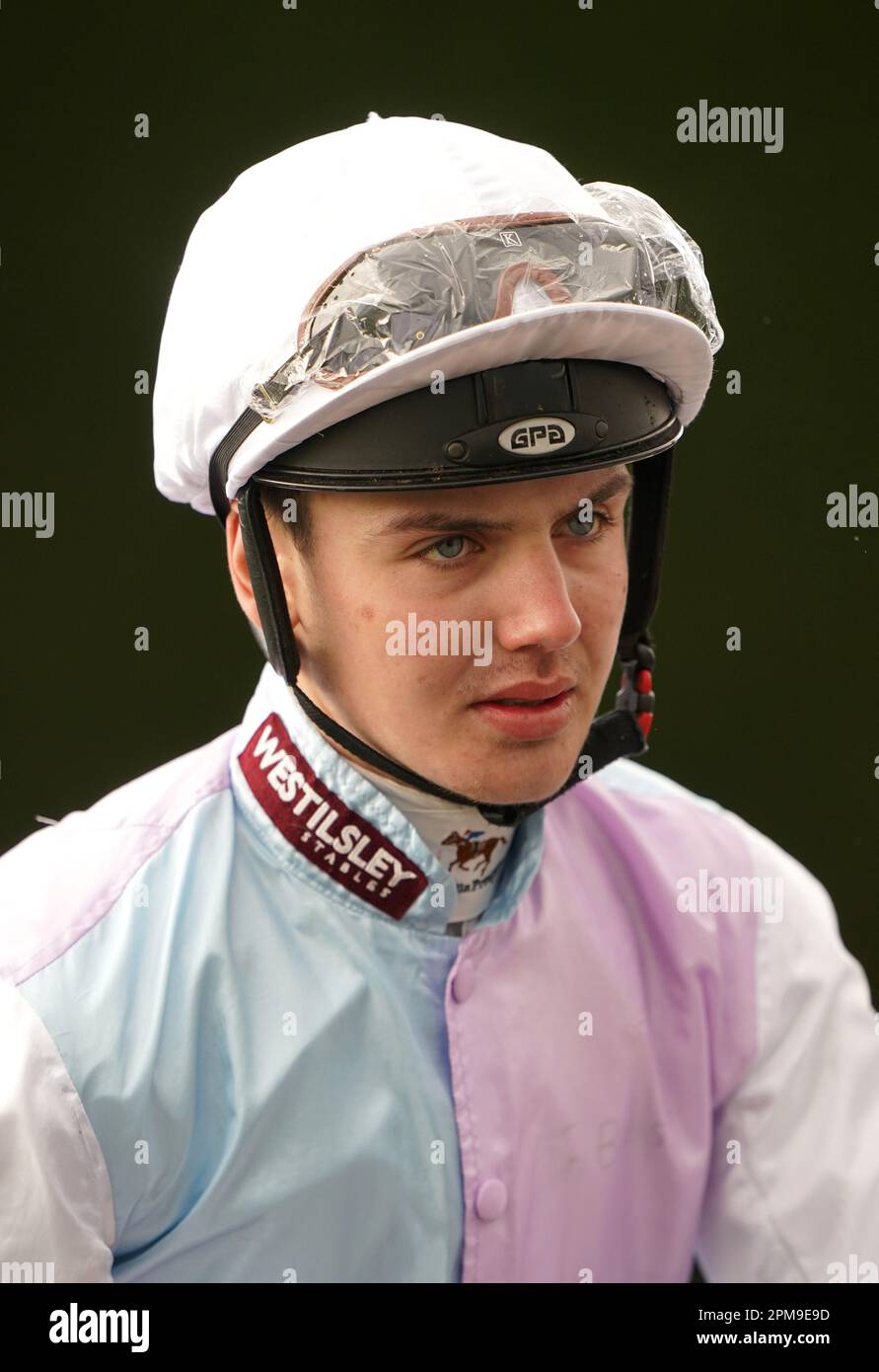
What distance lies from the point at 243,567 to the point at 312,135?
3.09 ft

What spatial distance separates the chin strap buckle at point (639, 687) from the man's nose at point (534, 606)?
323 mm

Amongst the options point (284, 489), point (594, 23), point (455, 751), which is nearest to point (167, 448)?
point (284, 489)

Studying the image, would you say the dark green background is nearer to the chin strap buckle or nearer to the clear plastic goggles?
the chin strap buckle

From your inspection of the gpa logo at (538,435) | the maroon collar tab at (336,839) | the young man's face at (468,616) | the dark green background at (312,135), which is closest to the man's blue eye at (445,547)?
the young man's face at (468,616)

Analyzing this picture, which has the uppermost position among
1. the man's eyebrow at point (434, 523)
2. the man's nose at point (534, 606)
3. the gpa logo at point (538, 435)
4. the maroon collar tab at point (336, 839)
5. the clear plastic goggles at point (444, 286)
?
the clear plastic goggles at point (444, 286)

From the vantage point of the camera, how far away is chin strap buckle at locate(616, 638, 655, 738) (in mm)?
1855

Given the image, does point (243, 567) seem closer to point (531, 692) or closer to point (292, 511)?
point (292, 511)

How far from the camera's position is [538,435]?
150cm

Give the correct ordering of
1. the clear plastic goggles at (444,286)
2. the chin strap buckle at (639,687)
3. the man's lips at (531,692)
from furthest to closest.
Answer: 1. the chin strap buckle at (639,687)
2. the man's lips at (531,692)
3. the clear plastic goggles at (444,286)

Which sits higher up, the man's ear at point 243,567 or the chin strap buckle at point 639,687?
the man's ear at point 243,567

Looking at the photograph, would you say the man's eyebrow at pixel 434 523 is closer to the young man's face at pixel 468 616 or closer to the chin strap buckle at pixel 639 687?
the young man's face at pixel 468 616

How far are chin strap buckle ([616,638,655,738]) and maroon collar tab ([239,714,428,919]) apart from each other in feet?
1.12

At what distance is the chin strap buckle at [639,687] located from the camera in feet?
6.09

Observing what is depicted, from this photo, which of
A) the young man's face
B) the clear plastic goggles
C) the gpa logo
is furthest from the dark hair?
the gpa logo
